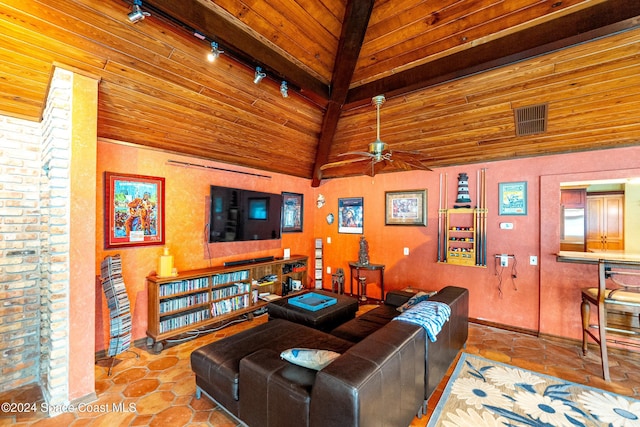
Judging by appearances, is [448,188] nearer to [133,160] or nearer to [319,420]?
Result: [319,420]

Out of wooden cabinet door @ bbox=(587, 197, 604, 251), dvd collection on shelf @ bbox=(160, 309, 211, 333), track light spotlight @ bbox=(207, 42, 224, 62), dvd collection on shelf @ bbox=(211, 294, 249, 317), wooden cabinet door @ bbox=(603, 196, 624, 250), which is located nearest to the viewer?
track light spotlight @ bbox=(207, 42, 224, 62)

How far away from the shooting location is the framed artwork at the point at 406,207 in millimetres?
4715

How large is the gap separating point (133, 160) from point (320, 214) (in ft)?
11.9

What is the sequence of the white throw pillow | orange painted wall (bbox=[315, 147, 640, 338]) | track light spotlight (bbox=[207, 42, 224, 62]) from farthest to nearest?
orange painted wall (bbox=[315, 147, 640, 338]) → track light spotlight (bbox=[207, 42, 224, 62]) → the white throw pillow

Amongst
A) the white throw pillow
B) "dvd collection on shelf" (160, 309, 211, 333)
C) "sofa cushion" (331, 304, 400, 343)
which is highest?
the white throw pillow

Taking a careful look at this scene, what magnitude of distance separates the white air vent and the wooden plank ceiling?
6 cm

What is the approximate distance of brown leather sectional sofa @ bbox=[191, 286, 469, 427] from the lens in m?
1.43

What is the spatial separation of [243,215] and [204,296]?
136cm

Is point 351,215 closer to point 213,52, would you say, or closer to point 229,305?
point 229,305

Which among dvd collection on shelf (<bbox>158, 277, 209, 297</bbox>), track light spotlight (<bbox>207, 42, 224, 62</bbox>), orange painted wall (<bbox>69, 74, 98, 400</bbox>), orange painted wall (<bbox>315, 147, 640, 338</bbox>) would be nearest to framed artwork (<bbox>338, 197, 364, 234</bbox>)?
orange painted wall (<bbox>315, 147, 640, 338</bbox>)

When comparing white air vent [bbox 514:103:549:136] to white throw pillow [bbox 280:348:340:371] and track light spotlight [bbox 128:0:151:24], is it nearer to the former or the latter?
white throw pillow [bbox 280:348:340:371]

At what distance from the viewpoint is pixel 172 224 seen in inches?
147

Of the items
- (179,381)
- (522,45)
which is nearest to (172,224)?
(179,381)

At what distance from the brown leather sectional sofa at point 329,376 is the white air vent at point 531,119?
244cm
